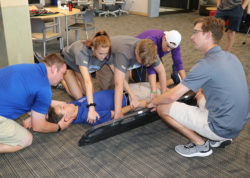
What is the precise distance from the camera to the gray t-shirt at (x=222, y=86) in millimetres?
1606

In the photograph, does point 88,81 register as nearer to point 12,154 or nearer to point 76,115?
point 76,115

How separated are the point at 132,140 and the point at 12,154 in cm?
97

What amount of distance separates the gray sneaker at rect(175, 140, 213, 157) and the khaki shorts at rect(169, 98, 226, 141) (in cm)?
14

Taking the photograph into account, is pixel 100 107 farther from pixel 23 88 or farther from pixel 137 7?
pixel 137 7

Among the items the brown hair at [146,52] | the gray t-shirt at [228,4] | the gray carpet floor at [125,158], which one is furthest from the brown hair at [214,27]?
the gray t-shirt at [228,4]

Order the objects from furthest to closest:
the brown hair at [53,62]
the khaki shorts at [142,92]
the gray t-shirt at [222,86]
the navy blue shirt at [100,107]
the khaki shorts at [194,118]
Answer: the khaki shorts at [142,92]
the navy blue shirt at [100,107]
the khaki shorts at [194,118]
the brown hair at [53,62]
the gray t-shirt at [222,86]

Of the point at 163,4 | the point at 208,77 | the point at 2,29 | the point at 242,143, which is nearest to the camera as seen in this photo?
the point at 208,77

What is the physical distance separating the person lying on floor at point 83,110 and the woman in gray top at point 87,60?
0.07m

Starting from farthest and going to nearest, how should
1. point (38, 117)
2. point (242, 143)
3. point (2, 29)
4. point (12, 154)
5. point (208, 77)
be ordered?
point (2, 29)
point (242, 143)
point (12, 154)
point (38, 117)
point (208, 77)

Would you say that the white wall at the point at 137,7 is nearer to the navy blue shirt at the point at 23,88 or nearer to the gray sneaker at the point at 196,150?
the gray sneaker at the point at 196,150

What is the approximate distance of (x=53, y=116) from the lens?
85.6 inches

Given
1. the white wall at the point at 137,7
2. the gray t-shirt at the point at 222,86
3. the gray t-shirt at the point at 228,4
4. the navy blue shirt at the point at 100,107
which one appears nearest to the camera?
the gray t-shirt at the point at 222,86

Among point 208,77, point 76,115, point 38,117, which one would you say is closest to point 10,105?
point 38,117

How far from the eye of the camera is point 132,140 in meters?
2.19
